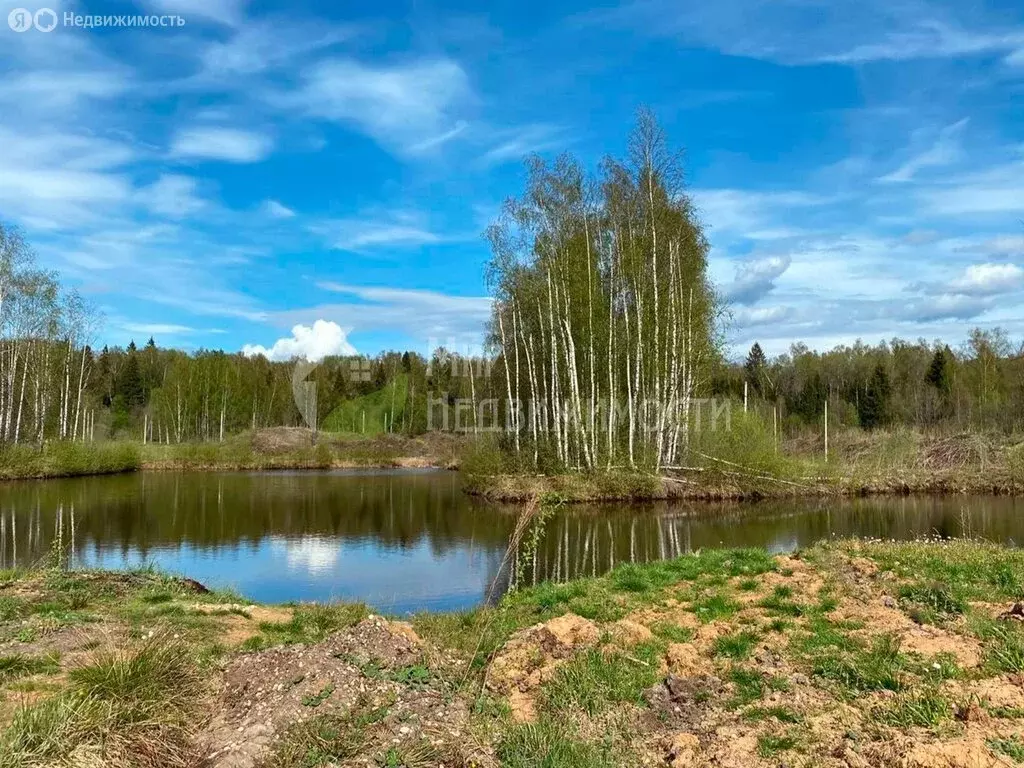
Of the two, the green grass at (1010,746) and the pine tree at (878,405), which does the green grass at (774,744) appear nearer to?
the green grass at (1010,746)

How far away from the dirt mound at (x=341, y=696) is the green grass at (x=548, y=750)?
344mm

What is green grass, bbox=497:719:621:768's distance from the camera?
14.8ft

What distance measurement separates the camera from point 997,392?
178 ft

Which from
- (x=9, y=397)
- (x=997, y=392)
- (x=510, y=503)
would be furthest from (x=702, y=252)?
(x=997, y=392)

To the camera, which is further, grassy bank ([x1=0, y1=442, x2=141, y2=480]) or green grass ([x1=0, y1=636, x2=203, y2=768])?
grassy bank ([x1=0, y1=442, x2=141, y2=480])

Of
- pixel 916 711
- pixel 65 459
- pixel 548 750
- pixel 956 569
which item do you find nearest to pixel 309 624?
pixel 548 750

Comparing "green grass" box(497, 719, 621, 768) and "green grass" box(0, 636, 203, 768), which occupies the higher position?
"green grass" box(0, 636, 203, 768)

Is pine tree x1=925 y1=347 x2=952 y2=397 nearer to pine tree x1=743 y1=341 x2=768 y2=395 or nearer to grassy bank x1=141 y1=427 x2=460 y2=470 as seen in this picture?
pine tree x1=743 y1=341 x2=768 y2=395

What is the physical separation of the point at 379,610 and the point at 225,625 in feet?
8.78

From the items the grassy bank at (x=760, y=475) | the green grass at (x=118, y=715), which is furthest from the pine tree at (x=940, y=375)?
the green grass at (x=118, y=715)

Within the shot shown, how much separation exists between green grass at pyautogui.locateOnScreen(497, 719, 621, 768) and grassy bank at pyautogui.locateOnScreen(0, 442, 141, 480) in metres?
36.8

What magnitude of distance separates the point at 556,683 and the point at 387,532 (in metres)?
15.3

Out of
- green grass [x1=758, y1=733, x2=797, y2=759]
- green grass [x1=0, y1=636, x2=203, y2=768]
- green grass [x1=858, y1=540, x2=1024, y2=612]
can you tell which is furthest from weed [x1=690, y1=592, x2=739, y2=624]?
green grass [x1=0, y1=636, x2=203, y2=768]

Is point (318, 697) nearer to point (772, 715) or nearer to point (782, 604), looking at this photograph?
point (772, 715)
